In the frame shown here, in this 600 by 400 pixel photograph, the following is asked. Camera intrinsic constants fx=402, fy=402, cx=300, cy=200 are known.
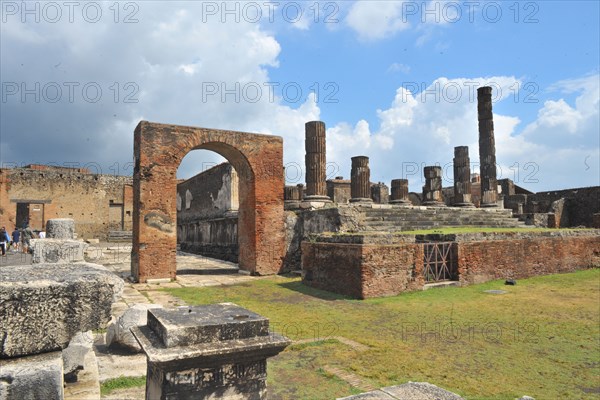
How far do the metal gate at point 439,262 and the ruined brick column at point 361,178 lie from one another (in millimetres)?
7095

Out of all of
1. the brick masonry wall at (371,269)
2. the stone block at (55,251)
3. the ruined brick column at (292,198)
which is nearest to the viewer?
the stone block at (55,251)

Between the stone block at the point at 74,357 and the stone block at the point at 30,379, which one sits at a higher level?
the stone block at the point at 30,379

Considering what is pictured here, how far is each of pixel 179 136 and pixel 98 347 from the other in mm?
7409

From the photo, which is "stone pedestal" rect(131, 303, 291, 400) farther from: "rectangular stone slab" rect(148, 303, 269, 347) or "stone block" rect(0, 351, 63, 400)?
"stone block" rect(0, 351, 63, 400)

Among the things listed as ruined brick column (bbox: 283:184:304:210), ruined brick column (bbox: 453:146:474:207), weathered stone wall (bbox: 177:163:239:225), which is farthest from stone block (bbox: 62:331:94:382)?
ruined brick column (bbox: 453:146:474:207)

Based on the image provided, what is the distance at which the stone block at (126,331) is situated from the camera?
440cm

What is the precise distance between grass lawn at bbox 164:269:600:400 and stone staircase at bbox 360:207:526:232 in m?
4.08

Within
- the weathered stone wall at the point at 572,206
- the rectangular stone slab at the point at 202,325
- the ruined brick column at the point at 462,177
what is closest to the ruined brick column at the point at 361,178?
the ruined brick column at the point at 462,177

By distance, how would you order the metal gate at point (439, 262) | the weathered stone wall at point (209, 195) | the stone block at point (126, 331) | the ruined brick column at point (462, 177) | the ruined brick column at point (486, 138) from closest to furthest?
the stone block at point (126, 331) < the metal gate at point (439, 262) < the weathered stone wall at point (209, 195) < the ruined brick column at point (462, 177) < the ruined brick column at point (486, 138)

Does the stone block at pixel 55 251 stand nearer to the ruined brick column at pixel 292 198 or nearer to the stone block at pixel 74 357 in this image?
the stone block at pixel 74 357

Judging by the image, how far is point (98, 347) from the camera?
461cm

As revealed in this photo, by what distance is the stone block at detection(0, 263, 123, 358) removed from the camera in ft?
6.04

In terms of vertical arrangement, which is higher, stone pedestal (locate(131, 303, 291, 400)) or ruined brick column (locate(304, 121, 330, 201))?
ruined brick column (locate(304, 121, 330, 201))

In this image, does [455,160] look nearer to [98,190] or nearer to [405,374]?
[405,374]
